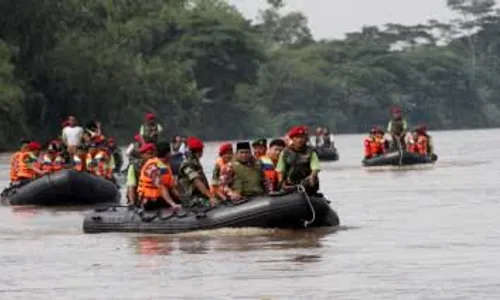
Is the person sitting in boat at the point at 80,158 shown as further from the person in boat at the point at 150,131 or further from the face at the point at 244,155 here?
the face at the point at 244,155

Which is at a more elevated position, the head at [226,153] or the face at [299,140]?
the face at [299,140]

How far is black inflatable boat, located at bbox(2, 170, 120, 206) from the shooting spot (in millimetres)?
33812

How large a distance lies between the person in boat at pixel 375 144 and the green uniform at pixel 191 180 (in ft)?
98.0

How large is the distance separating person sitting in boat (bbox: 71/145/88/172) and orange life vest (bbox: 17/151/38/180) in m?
0.76

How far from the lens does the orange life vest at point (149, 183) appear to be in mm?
24719

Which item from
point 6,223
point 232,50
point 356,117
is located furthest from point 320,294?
point 356,117

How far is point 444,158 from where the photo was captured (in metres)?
66.7

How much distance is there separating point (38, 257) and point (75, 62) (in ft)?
200

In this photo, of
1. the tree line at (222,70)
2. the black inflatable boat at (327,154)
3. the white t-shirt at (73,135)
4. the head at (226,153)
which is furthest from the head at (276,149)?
the tree line at (222,70)

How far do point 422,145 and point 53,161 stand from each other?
2255 cm

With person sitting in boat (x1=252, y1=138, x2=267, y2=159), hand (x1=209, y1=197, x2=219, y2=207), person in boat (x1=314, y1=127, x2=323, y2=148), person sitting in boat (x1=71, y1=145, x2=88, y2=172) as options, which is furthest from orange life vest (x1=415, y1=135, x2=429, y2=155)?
hand (x1=209, y1=197, x2=219, y2=207)

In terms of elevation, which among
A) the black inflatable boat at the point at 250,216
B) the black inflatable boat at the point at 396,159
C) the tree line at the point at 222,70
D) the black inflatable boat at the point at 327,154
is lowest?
the black inflatable boat at the point at 250,216

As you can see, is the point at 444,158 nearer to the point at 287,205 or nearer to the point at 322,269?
the point at 287,205

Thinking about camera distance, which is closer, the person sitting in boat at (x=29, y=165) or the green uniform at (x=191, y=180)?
the green uniform at (x=191, y=180)
